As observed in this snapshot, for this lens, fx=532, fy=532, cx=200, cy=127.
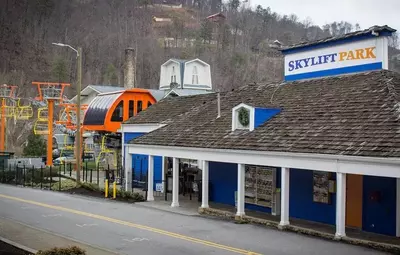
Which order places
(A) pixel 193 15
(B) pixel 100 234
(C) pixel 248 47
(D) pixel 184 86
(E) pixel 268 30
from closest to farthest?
(B) pixel 100 234 → (D) pixel 184 86 → (C) pixel 248 47 → (E) pixel 268 30 → (A) pixel 193 15

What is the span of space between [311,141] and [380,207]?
289cm

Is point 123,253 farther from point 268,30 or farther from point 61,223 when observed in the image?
point 268,30

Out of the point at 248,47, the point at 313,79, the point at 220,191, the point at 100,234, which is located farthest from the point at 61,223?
the point at 248,47

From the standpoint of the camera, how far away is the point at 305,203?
1894 centimetres

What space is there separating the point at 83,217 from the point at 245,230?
6505mm

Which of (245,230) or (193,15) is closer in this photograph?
(245,230)

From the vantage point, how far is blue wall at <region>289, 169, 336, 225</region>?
18.1m

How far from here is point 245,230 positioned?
17266 mm

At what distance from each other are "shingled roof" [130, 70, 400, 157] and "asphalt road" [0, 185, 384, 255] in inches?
111

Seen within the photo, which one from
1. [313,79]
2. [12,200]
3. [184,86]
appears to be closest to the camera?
[313,79]

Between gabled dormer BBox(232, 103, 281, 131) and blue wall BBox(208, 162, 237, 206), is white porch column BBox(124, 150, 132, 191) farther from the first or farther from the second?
gabled dormer BBox(232, 103, 281, 131)

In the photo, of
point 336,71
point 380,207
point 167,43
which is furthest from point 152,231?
point 167,43

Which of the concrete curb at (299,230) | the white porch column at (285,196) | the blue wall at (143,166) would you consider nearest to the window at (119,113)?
the blue wall at (143,166)

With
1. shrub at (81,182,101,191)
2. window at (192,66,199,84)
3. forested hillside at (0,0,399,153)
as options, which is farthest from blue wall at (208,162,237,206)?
forested hillside at (0,0,399,153)
